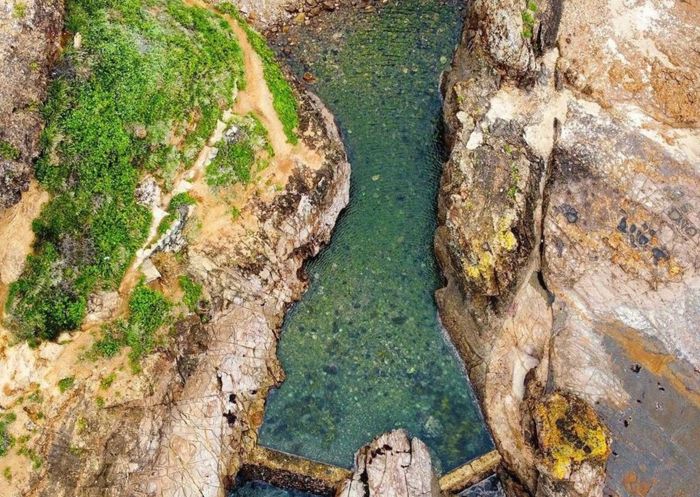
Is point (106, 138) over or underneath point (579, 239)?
over

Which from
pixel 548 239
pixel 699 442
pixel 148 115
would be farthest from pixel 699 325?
pixel 148 115

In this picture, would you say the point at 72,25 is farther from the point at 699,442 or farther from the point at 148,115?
the point at 699,442

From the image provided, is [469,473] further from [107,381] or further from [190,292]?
[107,381]

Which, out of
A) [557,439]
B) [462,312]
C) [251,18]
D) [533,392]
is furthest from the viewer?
[251,18]

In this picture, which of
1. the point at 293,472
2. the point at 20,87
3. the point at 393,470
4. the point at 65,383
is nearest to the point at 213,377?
the point at 293,472

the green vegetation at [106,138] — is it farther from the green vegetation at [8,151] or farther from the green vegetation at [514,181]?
the green vegetation at [514,181]

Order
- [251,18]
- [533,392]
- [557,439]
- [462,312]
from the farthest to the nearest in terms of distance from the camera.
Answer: [251,18]
[462,312]
[533,392]
[557,439]
